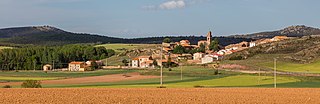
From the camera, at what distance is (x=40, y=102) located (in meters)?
33.5

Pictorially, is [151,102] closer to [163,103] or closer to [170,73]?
[163,103]

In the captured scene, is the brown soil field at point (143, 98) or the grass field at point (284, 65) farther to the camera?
the grass field at point (284, 65)

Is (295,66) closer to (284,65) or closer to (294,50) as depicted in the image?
(284,65)

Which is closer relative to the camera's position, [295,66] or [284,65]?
[295,66]

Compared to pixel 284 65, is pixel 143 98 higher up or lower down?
lower down

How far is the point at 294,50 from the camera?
14062cm

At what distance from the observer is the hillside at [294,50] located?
122625mm

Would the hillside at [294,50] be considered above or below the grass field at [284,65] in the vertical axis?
above

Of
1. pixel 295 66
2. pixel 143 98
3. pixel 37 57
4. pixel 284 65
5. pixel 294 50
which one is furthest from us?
pixel 37 57

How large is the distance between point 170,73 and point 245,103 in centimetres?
6777

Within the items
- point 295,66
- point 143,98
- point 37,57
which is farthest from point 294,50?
point 143,98

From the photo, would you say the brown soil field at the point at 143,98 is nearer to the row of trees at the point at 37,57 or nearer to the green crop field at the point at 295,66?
the green crop field at the point at 295,66

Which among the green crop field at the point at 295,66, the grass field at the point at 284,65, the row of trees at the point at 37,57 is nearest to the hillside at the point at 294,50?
the grass field at the point at 284,65

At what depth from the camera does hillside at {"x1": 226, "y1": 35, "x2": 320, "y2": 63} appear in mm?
122625
